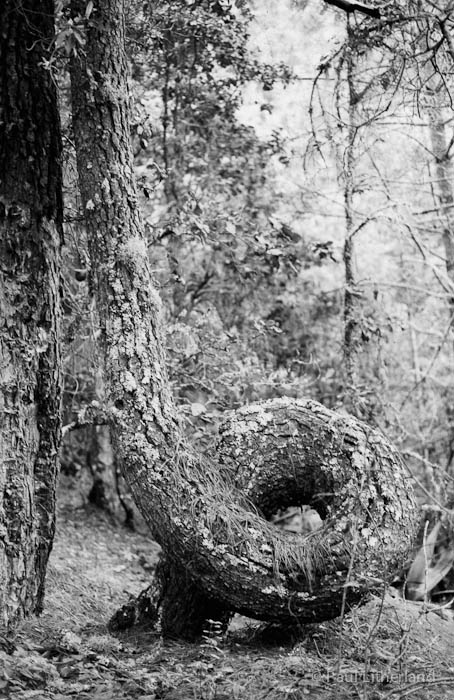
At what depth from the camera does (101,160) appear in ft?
12.6

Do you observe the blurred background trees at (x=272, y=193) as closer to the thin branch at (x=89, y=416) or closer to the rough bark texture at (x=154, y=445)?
the thin branch at (x=89, y=416)

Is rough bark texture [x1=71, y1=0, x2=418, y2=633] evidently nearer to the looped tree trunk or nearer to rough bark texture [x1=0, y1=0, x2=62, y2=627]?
the looped tree trunk

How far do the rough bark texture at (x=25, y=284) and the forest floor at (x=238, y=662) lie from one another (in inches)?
16.6

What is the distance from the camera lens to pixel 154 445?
371cm

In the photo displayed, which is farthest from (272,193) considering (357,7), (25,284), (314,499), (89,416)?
(314,499)

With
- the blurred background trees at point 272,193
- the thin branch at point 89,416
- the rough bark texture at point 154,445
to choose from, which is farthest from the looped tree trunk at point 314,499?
the thin branch at point 89,416

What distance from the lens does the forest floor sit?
3014mm

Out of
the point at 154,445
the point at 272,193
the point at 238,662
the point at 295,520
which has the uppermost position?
the point at 272,193

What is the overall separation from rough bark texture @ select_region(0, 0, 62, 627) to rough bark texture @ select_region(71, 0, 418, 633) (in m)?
0.21

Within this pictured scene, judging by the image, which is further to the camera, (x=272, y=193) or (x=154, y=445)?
(x=272, y=193)

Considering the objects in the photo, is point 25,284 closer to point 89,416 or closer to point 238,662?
point 89,416

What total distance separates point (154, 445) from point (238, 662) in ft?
3.77

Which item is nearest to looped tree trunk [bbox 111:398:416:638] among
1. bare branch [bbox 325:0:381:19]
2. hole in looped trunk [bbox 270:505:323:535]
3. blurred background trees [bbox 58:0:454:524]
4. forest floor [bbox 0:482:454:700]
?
forest floor [bbox 0:482:454:700]

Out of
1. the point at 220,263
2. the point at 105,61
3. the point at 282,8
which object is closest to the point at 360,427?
the point at 105,61
